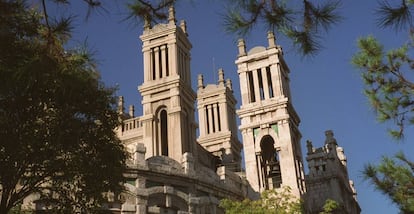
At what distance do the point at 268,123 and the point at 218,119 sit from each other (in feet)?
40.4

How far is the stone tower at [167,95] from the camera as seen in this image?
33750mm

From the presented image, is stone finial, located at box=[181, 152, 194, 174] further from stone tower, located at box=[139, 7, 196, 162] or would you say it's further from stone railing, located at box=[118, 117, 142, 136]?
stone railing, located at box=[118, 117, 142, 136]

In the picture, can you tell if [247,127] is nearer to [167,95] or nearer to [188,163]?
[167,95]

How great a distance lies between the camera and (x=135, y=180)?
24891 mm

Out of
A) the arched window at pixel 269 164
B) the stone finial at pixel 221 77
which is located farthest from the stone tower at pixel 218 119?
the arched window at pixel 269 164

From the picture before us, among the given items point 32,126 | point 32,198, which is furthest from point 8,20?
point 32,198

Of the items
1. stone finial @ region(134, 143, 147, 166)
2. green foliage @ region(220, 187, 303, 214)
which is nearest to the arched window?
green foliage @ region(220, 187, 303, 214)

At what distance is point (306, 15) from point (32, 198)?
16.8 m

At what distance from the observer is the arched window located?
3344cm

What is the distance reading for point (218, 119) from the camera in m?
46.1

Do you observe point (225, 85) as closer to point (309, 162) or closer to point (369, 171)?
point (309, 162)

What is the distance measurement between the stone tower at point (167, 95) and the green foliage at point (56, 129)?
56.3 feet

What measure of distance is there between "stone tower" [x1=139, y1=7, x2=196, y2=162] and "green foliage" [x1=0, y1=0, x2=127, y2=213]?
1717 cm

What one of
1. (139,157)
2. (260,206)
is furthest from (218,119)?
(139,157)
